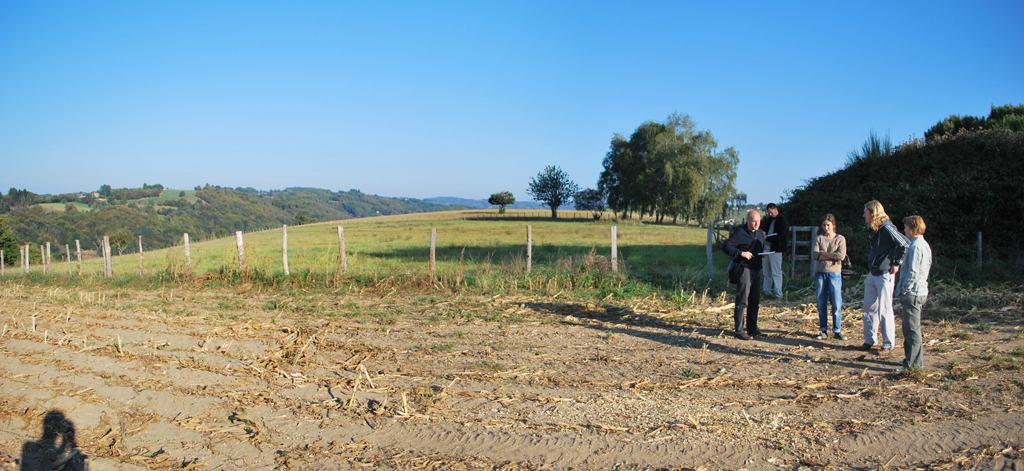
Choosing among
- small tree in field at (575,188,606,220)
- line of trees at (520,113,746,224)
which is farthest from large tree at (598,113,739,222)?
small tree in field at (575,188,606,220)

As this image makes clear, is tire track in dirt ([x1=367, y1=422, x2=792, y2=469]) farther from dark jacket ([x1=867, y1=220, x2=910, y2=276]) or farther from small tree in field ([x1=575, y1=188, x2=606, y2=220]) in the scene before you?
small tree in field ([x1=575, y1=188, x2=606, y2=220])

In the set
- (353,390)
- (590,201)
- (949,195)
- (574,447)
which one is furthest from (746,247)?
(590,201)

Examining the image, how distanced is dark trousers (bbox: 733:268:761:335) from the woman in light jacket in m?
0.76

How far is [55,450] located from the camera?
13.5 feet

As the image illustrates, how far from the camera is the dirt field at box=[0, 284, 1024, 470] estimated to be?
3785mm

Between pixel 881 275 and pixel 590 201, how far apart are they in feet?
219

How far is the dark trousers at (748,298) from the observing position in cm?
695

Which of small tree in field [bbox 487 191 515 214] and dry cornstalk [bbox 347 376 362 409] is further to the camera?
small tree in field [bbox 487 191 515 214]

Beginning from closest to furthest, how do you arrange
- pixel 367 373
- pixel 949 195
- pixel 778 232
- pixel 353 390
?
pixel 353 390
pixel 367 373
pixel 778 232
pixel 949 195

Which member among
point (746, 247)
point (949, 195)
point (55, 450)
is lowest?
point (55, 450)

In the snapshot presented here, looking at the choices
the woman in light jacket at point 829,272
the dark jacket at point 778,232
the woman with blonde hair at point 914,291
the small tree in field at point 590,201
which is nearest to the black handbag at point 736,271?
the woman in light jacket at point 829,272

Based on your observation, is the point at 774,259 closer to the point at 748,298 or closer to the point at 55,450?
the point at 748,298

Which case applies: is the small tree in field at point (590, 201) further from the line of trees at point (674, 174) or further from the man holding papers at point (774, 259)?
the man holding papers at point (774, 259)

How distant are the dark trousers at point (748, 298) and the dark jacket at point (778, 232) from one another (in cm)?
120
